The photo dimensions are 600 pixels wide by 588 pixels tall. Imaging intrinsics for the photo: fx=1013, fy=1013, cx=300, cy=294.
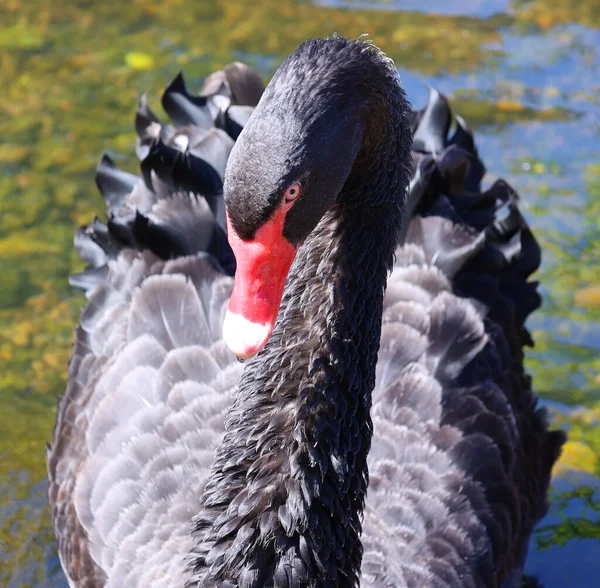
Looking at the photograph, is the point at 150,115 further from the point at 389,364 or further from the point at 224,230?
the point at 389,364

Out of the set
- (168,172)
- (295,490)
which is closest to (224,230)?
(168,172)

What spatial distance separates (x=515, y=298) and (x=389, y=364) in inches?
32.9

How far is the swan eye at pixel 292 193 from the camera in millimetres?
2240

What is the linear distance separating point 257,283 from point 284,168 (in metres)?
0.26

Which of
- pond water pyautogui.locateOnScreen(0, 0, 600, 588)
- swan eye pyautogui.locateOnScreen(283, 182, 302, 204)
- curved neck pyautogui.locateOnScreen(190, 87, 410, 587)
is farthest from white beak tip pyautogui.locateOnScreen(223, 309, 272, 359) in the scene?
pond water pyautogui.locateOnScreen(0, 0, 600, 588)

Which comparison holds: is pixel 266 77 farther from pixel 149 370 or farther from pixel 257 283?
pixel 257 283

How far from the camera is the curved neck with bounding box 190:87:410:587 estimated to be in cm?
265

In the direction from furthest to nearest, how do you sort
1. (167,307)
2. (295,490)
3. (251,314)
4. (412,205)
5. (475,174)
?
(475,174)
(412,205)
(167,307)
(295,490)
(251,314)

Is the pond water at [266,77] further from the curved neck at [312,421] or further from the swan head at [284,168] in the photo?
the swan head at [284,168]

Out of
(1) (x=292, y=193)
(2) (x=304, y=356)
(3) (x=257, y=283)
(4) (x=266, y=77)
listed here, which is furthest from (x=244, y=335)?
(4) (x=266, y=77)

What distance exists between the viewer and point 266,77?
6586 millimetres

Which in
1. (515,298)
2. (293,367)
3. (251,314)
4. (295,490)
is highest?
(251,314)

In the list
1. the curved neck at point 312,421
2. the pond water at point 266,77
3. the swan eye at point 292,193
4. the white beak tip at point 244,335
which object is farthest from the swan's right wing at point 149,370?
the swan eye at point 292,193

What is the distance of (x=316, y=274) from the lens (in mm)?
2717
